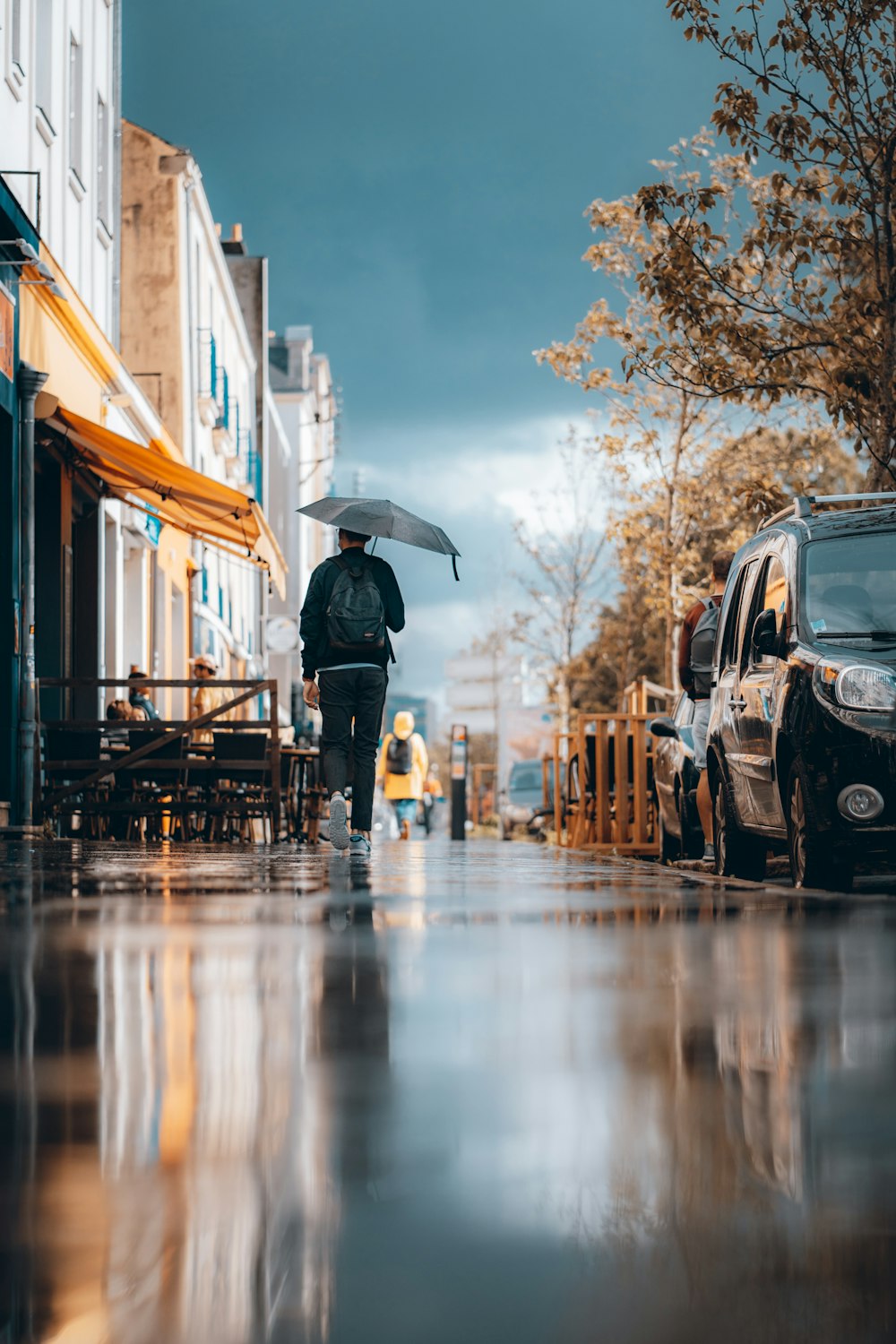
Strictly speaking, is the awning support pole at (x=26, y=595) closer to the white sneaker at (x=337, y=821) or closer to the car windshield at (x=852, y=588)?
the white sneaker at (x=337, y=821)

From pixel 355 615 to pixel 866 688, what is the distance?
13.2ft

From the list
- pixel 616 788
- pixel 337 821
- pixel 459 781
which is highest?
pixel 459 781

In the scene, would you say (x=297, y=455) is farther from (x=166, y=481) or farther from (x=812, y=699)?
(x=812, y=699)

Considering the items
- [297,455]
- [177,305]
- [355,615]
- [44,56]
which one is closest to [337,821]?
[355,615]

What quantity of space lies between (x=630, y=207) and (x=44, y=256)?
12.1m

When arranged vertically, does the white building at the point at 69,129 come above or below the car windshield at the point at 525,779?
above

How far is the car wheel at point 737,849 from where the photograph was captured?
398 inches

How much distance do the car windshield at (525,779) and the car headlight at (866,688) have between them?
109 feet

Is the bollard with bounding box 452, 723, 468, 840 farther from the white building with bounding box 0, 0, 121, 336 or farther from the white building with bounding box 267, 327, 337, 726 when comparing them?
the white building with bounding box 267, 327, 337, 726

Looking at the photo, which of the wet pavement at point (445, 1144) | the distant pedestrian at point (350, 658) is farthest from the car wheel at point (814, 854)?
the wet pavement at point (445, 1144)

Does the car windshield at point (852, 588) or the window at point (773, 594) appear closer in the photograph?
the car windshield at point (852, 588)

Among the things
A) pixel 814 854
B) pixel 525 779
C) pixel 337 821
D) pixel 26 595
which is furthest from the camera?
pixel 525 779

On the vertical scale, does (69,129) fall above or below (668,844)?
above

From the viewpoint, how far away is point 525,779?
42.8 m
